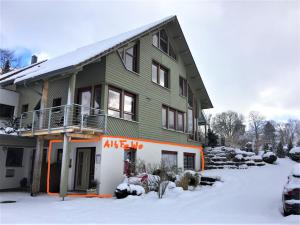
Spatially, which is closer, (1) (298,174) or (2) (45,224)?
(2) (45,224)

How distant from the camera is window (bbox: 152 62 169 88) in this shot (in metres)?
19.1

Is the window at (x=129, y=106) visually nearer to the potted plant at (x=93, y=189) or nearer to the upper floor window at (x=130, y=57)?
the upper floor window at (x=130, y=57)

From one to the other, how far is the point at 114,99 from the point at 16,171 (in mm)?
8053

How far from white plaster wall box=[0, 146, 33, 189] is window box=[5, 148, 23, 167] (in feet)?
0.67

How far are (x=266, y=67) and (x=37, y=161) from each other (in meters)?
15.7

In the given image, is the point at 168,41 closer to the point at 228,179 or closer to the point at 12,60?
the point at 228,179

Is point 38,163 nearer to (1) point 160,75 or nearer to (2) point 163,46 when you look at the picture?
(1) point 160,75

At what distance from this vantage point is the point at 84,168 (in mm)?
14703

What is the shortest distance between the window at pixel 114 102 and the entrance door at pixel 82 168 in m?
2.33

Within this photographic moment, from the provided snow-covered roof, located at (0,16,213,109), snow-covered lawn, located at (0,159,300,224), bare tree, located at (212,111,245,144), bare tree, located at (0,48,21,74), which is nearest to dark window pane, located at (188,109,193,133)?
snow-covered roof, located at (0,16,213,109)

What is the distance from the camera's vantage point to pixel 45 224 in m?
7.45

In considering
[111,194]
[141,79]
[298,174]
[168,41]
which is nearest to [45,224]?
[111,194]

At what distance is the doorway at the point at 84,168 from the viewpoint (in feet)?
47.0

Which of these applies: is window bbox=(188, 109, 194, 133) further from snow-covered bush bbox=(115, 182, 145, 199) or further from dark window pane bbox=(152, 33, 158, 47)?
snow-covered bush bbox=(115, 182, 145, 199)
